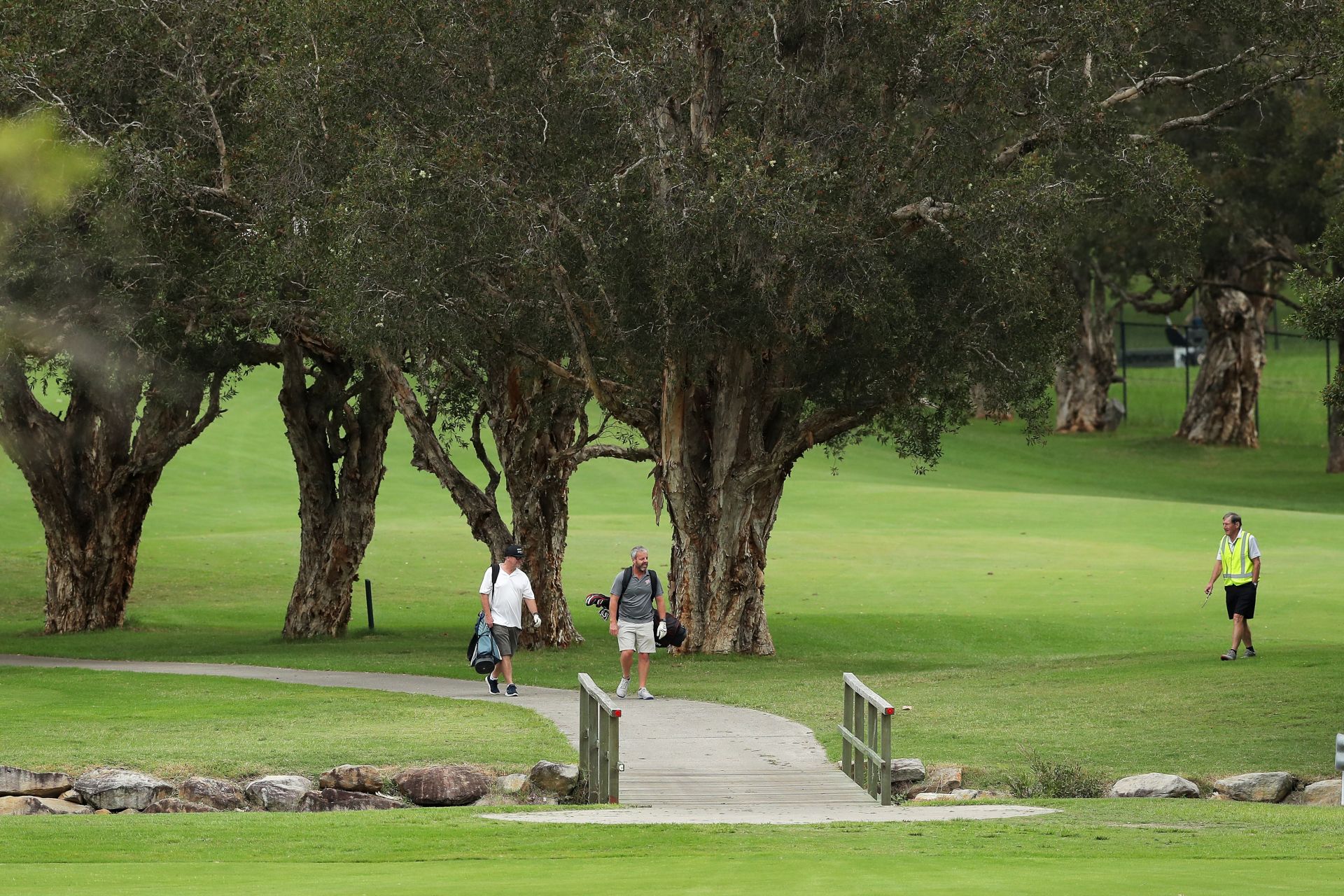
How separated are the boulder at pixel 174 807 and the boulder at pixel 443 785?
1.68 metres

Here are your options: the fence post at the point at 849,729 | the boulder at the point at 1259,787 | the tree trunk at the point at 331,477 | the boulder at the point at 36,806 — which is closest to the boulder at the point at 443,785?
the boulder at the point at 36,806

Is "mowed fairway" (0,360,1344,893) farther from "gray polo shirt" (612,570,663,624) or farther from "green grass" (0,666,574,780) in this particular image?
"gray polo shirt" (612,570,663,624)

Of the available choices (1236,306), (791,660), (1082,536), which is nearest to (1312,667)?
(791,660)

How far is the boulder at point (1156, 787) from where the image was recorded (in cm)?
1555

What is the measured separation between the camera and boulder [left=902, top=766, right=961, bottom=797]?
16.2 meters

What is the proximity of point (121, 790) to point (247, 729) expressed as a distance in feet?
10.7

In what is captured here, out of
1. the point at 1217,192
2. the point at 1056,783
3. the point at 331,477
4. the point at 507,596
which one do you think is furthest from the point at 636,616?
the point at 1217,192

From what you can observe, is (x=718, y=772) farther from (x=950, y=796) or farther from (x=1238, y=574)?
(x=1238, y=574)

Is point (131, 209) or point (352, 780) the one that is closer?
point (352, 780)

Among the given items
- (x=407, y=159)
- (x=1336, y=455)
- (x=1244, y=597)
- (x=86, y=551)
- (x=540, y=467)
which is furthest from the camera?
(x=1336, y=455)

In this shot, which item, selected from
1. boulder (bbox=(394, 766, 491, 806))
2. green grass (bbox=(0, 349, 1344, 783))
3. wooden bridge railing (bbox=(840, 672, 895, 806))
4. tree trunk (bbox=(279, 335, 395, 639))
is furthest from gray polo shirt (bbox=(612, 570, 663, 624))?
tree trunk (bbox=(279, 335, 395, 639))

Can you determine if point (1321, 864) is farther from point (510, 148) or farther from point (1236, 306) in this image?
point (1236, 306)

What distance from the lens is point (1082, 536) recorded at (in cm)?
4922

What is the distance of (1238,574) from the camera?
77.3ft
